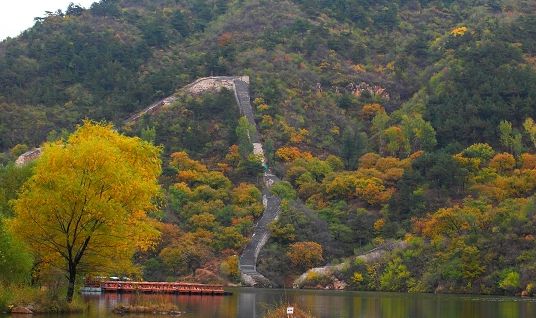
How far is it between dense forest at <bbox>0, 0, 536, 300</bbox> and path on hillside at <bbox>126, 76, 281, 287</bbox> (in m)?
1.45

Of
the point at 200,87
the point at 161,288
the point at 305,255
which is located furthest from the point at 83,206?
the point at 200,87

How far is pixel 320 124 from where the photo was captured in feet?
415

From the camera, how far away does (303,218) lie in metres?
93.8

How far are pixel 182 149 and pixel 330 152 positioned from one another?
2137cm

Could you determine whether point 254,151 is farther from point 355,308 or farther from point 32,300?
point 32,300

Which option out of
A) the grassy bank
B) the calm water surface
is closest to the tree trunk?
the calm water surface

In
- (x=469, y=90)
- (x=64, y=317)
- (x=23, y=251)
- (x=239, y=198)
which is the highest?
(x=469, y=90)

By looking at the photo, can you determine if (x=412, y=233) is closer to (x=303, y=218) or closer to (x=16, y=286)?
(x=303, y=218)

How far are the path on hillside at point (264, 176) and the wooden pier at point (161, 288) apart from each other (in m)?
Result: 18.1

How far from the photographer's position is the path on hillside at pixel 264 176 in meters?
88.2

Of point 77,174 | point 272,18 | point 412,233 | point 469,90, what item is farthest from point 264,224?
point 272,18

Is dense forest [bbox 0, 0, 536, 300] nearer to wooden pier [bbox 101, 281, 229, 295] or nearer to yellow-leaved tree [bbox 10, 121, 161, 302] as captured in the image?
yellow-leaved tree [bbox 10, 121, 161, 302]

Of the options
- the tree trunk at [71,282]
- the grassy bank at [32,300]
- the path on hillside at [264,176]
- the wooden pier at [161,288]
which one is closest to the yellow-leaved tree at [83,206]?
the tree trunk at [71,282]

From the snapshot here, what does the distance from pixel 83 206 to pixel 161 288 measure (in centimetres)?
2992
